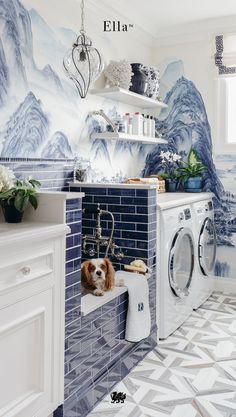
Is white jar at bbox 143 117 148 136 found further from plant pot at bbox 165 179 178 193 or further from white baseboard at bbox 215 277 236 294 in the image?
white baseboard at bbox 215 277 236 294

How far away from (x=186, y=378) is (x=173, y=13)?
307 centimetres

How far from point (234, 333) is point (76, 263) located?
1695 mm

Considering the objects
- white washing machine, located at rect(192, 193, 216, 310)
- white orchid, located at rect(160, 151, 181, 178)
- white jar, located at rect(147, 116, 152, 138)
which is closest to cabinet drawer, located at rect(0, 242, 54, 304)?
white washing machine, located at rect(192, 193, 216, 310)

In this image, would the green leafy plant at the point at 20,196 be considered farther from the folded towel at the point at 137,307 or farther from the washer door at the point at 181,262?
the washer door at the point at 181,262

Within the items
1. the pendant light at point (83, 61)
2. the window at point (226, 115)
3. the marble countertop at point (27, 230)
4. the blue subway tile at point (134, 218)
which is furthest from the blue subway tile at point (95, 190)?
the window at point (226, 115)

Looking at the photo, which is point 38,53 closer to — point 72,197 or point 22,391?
point 72,197

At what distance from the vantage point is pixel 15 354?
1639 millimetres

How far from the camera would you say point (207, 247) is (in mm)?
3840

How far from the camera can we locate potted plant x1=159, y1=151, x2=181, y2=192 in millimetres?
4199

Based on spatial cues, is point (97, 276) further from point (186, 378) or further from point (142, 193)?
point (186, 378)

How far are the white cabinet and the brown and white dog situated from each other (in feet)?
1.58

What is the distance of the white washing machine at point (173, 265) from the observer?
2895mm

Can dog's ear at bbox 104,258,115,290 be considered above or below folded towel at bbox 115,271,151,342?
above

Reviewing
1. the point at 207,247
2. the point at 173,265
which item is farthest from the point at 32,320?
the point at 207,247
